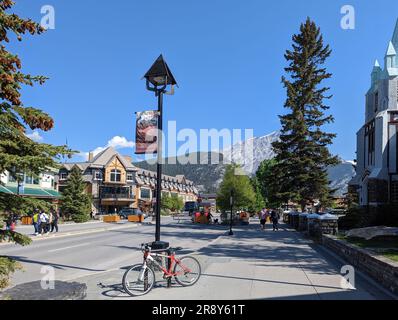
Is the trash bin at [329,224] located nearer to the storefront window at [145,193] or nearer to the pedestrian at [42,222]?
the pedestrian at [42,222]

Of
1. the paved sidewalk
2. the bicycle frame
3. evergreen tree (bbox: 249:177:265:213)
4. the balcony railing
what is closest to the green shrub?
the paved sidewalk

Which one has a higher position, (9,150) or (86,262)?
(9,150)

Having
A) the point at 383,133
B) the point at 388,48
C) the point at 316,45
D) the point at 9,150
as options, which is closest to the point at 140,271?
the point at 9,150

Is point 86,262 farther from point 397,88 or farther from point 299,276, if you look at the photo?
point 397,88

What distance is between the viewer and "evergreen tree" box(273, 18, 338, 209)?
4009 cm

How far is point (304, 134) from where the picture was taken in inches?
1596

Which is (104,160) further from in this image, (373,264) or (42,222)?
(373,264)

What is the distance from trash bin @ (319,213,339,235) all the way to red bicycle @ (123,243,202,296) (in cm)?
1254

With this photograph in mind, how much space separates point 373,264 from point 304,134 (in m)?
30.5

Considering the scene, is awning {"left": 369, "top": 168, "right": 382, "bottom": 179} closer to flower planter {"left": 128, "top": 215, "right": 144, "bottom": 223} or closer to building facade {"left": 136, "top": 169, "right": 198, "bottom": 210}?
flower planter {"left": 128, "top": 215, "right": 144, "bottom": 223}

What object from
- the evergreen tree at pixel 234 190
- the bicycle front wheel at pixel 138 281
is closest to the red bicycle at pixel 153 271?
the bicycle front wheel at pixel 138 281

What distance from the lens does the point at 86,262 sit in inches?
613

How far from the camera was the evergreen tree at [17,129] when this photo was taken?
602 centimetres

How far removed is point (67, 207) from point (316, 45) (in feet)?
108
